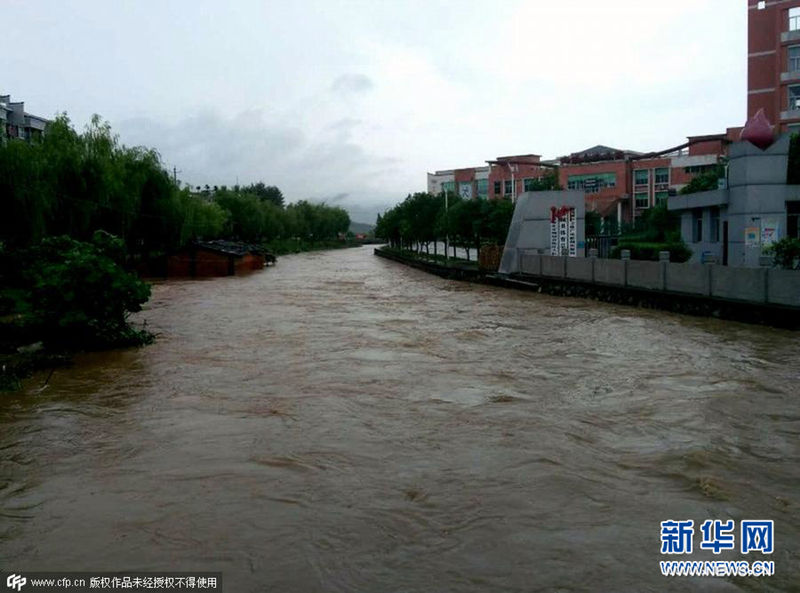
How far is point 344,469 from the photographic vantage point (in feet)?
22.6

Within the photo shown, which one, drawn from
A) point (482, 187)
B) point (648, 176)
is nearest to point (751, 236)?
point (648, 176)

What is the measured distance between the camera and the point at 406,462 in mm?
7047

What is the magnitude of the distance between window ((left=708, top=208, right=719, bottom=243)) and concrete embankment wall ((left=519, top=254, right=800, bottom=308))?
18.8 ft

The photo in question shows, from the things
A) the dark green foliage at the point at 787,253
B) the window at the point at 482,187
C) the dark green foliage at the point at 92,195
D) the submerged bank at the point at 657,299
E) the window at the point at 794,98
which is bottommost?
the submerged bank at the point at 657,299

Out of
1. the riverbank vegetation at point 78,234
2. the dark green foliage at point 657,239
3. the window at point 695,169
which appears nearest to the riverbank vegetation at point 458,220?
the dark green foliage at point 657,239

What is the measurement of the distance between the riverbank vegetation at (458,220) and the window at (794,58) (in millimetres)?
19223

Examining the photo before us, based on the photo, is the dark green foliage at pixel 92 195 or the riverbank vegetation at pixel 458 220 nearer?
the dark green foliage at pixel 92 195

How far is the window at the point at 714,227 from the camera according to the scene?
2645 cm

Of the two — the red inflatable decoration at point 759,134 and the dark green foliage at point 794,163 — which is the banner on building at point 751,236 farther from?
the dark green foliage at point 794,163

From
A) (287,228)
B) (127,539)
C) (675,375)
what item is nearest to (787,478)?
(675,375)

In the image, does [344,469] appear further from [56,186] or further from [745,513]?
[56,186]

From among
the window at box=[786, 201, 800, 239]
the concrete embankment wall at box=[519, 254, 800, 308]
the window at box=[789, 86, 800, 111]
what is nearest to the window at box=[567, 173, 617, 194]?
the window at box=[789, 86, 800, 111]

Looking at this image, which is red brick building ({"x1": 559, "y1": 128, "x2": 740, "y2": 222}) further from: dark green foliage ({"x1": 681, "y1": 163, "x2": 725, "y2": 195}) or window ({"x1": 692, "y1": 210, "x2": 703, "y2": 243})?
window ({"x1": 692, "y1": 210, "x2": 703, "y2": 243})

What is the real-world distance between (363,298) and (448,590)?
22298 mm
